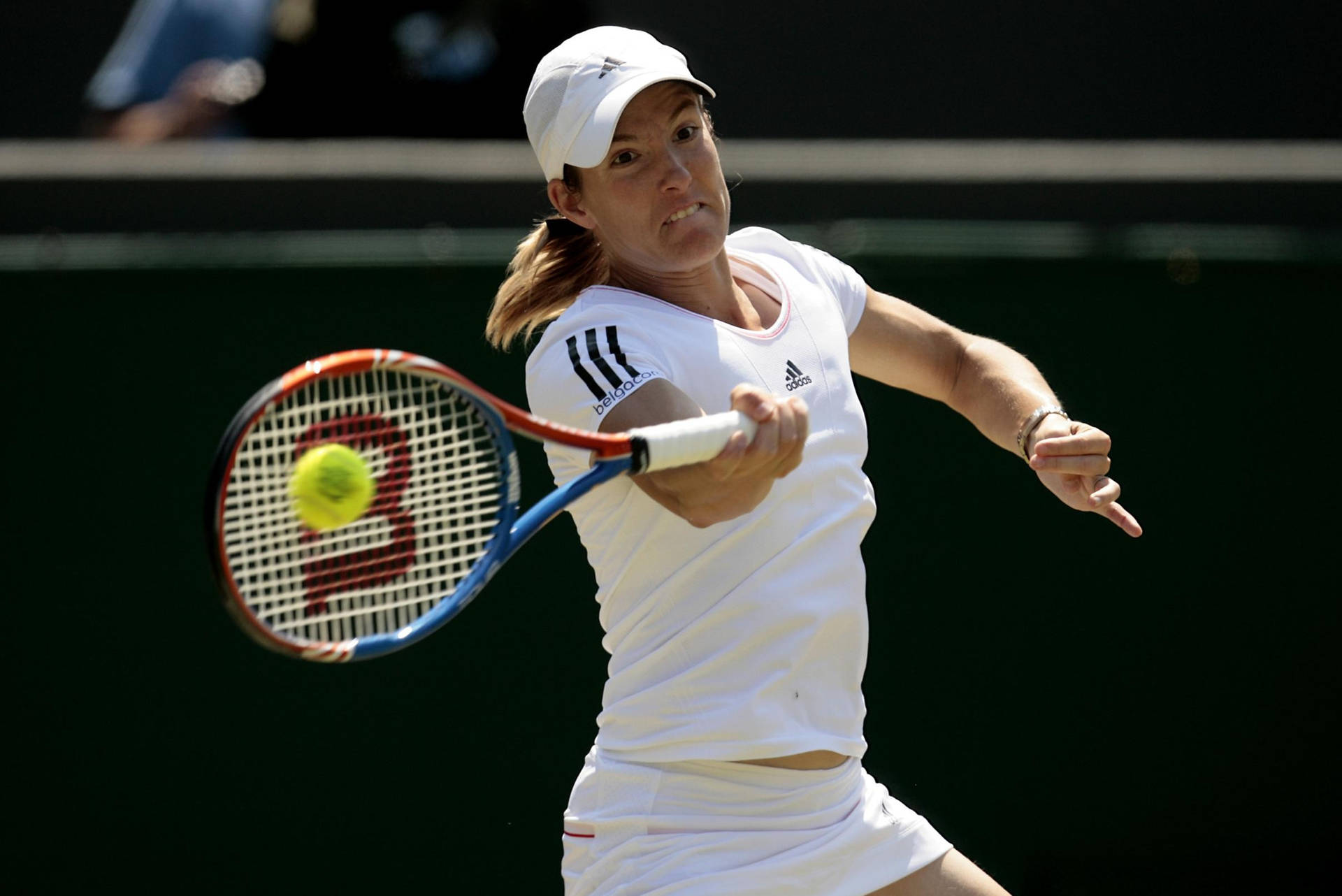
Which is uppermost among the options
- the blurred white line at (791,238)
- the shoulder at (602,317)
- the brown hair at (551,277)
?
the blurred white line at (791,238)

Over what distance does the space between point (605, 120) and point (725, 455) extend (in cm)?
57

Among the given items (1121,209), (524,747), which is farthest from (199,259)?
(1121,209)

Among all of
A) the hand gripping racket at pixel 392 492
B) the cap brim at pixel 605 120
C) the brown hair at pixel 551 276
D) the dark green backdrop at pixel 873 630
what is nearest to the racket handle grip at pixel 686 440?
the hand gripping racket at pixel 392 492

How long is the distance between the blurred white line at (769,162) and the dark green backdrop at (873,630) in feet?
0.88

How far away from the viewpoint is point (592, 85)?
245cm

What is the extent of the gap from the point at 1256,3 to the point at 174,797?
3803mm

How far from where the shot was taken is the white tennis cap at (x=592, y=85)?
7.97 ft

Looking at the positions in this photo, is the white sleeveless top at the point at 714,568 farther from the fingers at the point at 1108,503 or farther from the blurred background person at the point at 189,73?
the blurred background person at the point at 189,73

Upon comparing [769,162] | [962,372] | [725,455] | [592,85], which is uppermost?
[769,162]

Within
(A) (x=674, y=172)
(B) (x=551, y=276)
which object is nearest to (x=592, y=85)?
(A) (x=674, y=172)

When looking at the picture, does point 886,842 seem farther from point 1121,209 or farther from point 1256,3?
point 1256,3

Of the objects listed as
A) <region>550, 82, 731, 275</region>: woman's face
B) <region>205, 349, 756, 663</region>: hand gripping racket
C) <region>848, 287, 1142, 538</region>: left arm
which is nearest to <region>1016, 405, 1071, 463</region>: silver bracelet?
<region>848, 287, 1142, 538</region>: left arm

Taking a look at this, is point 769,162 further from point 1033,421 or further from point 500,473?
point 500,473

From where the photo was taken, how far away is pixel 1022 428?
275cm
